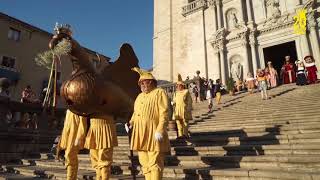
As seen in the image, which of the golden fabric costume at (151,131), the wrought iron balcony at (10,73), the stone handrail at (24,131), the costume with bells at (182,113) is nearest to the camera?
the golden fabric costume at (151,131)

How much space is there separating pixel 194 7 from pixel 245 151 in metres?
22.7

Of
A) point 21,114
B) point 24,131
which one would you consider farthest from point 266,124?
point 21,114

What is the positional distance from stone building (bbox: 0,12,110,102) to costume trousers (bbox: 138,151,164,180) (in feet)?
66.5

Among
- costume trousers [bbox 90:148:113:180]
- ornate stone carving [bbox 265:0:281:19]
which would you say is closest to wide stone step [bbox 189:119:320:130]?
costume trousers [bbox 90:148:113:180]

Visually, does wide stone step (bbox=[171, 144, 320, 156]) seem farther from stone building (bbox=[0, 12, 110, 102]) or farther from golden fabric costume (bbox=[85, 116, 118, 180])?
stone building (bbox=[0, 12, 110, 102])

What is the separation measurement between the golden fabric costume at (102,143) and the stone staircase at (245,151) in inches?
53.9

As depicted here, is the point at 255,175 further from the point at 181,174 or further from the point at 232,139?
the point at 232,139

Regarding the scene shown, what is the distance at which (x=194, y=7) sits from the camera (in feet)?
90.1

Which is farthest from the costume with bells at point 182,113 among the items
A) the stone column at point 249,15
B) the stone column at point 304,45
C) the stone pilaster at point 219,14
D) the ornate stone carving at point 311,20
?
the stone pilaster at point 219,14

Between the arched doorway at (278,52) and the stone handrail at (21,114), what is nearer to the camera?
the stone handrail at (21,114)

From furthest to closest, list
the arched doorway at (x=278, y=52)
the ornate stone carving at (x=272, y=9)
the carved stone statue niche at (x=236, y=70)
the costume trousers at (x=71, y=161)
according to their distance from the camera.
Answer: the arched doorway at (x=278, y=52), the carved stone statue niche at (x=236, y=70), the ornate stone carving at (x=272, y=9), the costume trousers at (x=71, y=161)

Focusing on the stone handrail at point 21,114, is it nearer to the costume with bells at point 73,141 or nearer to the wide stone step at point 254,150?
the costume with bells at point 73,141

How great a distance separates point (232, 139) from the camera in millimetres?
7680

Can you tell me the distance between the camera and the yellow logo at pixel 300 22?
2041cm
